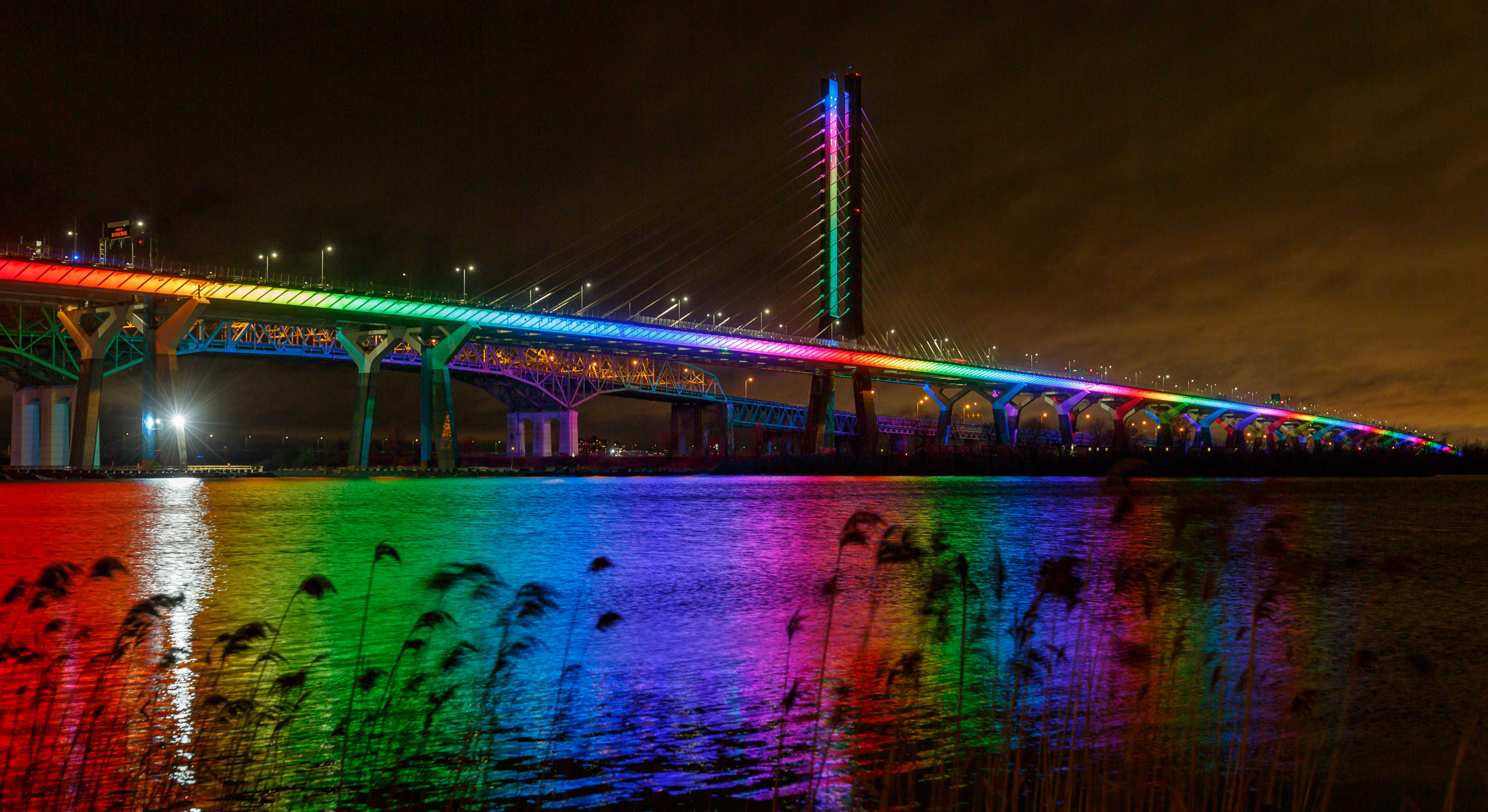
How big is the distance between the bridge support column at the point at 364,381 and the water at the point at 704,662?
60653mm

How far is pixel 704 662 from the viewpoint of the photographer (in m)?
10.7

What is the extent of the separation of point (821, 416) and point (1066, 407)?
5391cm

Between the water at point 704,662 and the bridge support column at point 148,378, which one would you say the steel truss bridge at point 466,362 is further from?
the water at point 704,662

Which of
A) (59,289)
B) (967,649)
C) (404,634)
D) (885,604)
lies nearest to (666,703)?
(967,649)

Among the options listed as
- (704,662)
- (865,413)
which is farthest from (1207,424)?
(704,662)

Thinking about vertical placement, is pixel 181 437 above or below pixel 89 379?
below

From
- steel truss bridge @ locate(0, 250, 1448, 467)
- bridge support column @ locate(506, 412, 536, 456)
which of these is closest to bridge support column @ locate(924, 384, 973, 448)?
steel truss bridge @ locate(0, 250, 1448, 467)

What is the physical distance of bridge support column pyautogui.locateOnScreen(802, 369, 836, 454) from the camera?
86.9 metres

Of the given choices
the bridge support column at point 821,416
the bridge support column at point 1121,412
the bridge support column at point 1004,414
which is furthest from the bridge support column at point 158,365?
the bridge support column at point 1121,412

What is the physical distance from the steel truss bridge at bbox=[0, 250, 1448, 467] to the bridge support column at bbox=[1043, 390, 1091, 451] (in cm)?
22

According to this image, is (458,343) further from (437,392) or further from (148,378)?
(148,378)

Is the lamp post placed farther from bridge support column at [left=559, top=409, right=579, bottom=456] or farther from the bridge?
bridge support column at [left=559, top=409, right=579, bottom=456]

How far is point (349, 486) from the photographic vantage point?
2532 inches

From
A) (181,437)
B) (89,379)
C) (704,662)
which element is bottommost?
(704,662)
